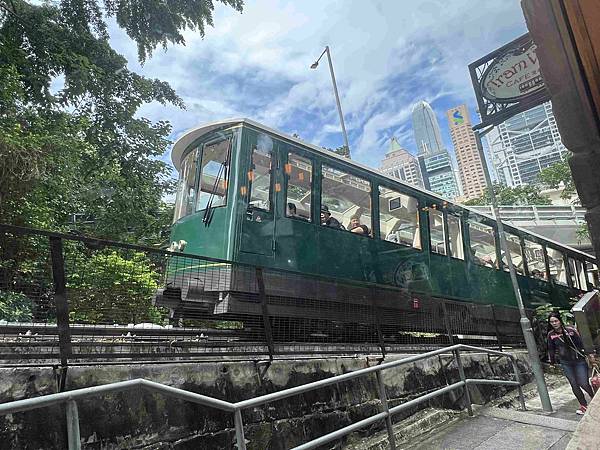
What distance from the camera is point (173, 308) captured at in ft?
18.1

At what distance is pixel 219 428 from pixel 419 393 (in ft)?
10.7

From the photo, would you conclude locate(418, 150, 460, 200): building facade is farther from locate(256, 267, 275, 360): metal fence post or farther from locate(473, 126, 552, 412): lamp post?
locate(256, 267, 275, 360): metal fence post

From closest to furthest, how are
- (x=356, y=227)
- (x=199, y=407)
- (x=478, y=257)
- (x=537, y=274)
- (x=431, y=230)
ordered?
(x=199, y=407) < (x=356, y=227) < (x=431, y=230) < (x=478, y=257) < (x=537, y=274)

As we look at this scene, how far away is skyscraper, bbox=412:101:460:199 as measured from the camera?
1644 cm

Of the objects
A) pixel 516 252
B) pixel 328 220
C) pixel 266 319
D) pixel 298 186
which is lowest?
pixel 266 319

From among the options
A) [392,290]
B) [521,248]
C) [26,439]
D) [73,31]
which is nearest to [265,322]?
[26,439]

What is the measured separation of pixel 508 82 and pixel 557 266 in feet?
40.5

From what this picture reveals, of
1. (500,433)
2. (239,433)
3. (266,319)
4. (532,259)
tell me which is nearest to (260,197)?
(266,319)

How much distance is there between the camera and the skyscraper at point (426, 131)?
16297 millimetres

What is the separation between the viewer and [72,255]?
13.4ft

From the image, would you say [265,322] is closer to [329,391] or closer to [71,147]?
[329,391]

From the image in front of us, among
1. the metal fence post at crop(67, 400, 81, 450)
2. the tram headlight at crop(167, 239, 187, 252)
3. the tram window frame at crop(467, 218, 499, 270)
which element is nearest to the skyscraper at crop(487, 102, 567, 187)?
the tram window frame at crop(467, 218, 499, 270)

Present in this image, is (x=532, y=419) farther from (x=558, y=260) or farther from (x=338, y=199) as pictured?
(x=558, y=260)

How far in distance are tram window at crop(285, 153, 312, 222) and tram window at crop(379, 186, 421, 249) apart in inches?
71.2
